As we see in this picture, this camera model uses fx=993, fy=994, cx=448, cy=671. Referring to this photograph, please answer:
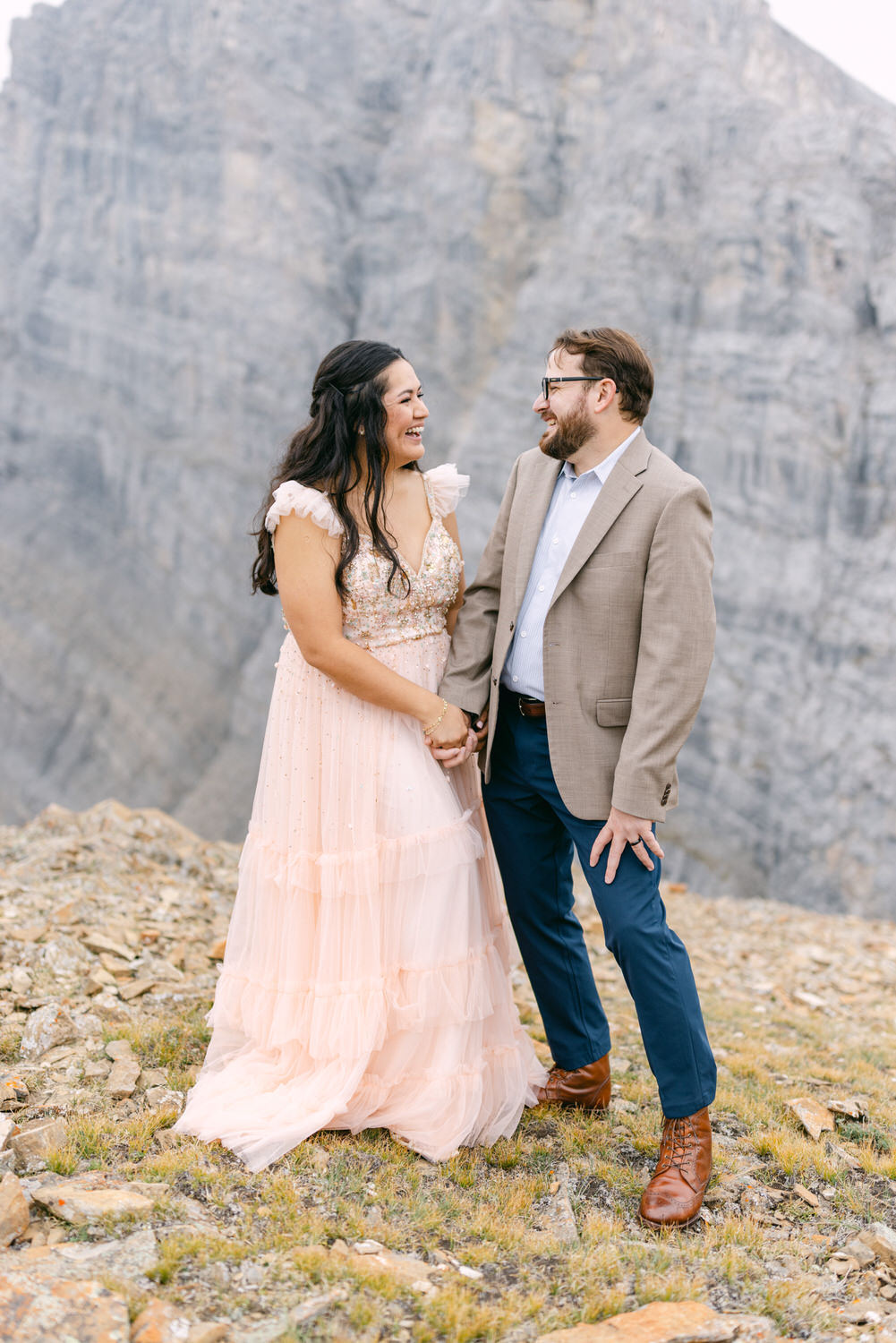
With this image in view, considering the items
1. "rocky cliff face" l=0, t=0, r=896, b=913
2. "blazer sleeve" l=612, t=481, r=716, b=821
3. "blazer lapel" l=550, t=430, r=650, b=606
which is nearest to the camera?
"blazer sleeve" l=612, t=481, r=716, b=821

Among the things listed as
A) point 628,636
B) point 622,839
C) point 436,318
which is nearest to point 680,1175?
point 622,839

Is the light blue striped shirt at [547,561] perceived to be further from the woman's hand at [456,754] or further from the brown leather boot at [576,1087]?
the brown leather boot at [576,1087]

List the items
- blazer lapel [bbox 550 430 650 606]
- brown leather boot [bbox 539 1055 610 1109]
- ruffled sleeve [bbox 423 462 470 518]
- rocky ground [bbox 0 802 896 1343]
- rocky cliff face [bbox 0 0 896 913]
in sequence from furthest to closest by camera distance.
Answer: rocky cliff face [bbox 0 0 896 913] < brown leather boot [bbox 539 1055 610 1109] < ruffled sleeve [bbox 423 462 470 518] < blazer lapel [bbox 550 430 650 606] < rocky ground [bbox 0 802 896 1343]

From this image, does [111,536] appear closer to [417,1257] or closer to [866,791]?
[866,791]

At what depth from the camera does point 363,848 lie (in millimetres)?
3043

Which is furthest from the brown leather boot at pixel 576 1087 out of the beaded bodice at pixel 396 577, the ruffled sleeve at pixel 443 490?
the ruffled sleeve at pixel 443 490

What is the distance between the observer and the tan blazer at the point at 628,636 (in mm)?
2711

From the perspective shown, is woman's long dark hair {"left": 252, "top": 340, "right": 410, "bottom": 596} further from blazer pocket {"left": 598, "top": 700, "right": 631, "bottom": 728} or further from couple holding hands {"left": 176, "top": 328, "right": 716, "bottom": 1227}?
blazer pocket {"left": 598, "top": 700, "right": 631, "bottom": 728}

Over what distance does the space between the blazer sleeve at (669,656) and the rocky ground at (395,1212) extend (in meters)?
1.16

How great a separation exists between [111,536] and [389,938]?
104 ft

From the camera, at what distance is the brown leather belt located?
3004 millimetres

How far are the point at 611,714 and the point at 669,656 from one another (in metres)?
0.25

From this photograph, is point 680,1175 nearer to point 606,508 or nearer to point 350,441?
point 606,508

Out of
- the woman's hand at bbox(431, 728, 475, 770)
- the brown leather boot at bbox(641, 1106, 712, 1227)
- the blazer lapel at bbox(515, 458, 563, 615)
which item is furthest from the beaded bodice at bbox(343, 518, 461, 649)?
the brown leather boot at bbox(641, 1106, 712, 1227)
